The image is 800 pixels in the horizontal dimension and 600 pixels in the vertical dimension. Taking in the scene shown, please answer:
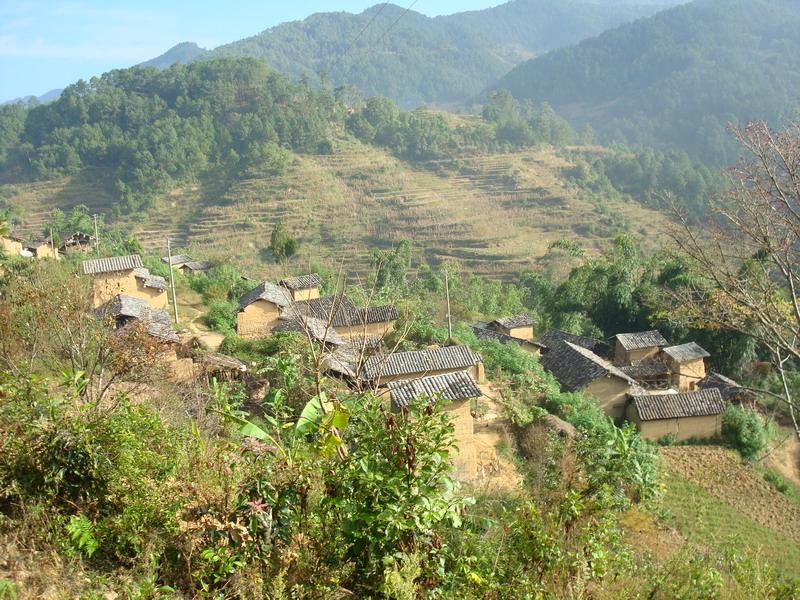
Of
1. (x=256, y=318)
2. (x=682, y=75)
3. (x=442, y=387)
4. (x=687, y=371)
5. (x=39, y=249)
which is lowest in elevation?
(x=687, y=371)

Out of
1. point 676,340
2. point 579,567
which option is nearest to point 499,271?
point 676,340

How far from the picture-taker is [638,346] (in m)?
22.5

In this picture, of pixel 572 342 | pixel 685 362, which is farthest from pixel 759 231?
pixel 572 342

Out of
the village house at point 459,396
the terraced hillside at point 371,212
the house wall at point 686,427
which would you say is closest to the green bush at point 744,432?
the house wall at point 686,427

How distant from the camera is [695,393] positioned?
659 inches

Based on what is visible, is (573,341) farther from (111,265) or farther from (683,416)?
(111,265)

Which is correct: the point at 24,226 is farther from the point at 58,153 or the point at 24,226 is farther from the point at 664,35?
the point at 664,35

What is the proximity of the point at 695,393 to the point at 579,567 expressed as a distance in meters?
14.1

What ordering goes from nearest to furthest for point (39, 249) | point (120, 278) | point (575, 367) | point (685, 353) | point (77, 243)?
point (575, 367)
point (685, 353)
point (120, 278)
point (39, 249)
point (77, 243)

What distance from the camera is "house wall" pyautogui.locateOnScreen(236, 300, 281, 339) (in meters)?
21.2

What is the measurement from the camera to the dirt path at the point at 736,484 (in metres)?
13.6

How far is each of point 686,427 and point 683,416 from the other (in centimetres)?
36

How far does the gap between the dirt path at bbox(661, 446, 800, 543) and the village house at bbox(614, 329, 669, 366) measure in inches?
256

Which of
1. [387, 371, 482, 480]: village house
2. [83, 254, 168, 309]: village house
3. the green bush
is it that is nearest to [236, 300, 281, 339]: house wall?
[83, 254, 168, 309]: village house
